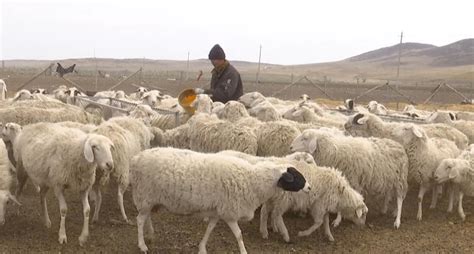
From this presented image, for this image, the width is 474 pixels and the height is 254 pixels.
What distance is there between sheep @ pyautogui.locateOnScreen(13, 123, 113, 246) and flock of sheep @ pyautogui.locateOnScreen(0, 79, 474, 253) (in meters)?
0.01

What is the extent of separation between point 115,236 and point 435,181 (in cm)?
537

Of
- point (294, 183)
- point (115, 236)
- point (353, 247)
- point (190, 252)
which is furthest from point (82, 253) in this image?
point (353, 247)

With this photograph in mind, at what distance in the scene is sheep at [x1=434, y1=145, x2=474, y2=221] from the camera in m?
9.00

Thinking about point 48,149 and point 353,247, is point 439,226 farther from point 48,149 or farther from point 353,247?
point 48,149

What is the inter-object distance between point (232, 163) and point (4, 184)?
10.3ft

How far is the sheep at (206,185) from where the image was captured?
652 centimetres

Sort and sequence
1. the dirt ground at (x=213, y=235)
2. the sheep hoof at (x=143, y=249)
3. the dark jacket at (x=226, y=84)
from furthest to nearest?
the dark jacket at (x=226, y=84) → the dirt ground at (x=213, y=235) → the sheep hoof at (x=143, y=249)

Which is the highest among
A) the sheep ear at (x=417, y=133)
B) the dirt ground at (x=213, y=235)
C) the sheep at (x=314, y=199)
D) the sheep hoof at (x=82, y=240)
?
the sheep ear at (x=417, y=133)

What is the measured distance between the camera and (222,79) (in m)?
11.2

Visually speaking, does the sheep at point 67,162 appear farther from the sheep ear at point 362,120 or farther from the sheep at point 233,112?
the sheep ear at point 362,120

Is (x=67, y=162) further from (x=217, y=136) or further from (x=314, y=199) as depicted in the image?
(x=314, y=199)

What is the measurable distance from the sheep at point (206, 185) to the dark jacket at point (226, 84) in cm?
435

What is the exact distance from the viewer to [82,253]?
673 cm

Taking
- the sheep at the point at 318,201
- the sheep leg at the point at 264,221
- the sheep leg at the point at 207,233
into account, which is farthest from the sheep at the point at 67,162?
the sheep at the point at 318,201
